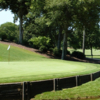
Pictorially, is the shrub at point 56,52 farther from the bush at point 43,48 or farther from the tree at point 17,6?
the tree at point 17,6

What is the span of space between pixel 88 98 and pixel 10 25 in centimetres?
9982

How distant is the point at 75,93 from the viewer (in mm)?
8562

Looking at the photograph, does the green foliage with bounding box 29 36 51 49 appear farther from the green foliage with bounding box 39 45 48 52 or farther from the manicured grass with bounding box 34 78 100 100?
the manicured grass with bounding box 34 78 100 100

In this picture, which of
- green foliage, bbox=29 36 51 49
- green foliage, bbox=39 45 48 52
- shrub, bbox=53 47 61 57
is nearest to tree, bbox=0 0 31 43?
green foliage, bbox=29 36 51 49

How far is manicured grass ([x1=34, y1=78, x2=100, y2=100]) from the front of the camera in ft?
25.7

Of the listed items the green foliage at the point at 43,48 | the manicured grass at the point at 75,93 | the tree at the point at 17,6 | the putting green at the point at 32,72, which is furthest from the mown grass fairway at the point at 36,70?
the tree at the point at 17,6

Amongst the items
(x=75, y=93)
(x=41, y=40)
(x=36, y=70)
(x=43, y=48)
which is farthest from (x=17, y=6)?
(x=75, y=93)

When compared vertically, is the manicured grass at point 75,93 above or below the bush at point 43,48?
below

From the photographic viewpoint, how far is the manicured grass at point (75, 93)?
783 cm

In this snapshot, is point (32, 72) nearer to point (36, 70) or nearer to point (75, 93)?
point (36, 70)

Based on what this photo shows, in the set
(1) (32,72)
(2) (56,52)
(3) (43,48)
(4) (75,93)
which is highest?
(3) (43,48)

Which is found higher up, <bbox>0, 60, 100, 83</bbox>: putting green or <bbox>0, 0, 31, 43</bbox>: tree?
<bbox>0, 0, 31, 43</bbox>: tree

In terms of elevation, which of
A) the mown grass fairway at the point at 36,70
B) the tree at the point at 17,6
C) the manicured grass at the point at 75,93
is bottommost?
the manicured grass at the point at 75,93

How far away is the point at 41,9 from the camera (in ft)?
105
